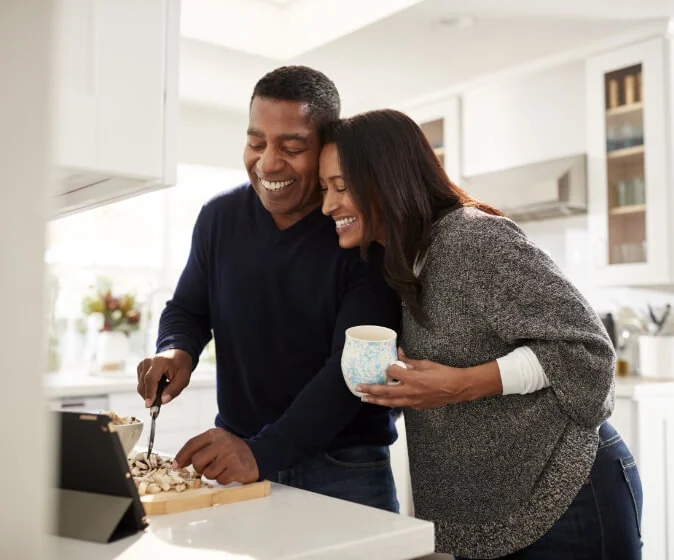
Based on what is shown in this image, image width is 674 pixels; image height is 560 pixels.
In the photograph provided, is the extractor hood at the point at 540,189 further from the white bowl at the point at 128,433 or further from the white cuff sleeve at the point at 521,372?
A: the white bowl at the point at 128,433

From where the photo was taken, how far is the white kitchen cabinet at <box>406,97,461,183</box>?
4086 millimetres

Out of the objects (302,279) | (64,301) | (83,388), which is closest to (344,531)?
(302,279)

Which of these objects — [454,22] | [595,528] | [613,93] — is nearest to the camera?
[595,528]

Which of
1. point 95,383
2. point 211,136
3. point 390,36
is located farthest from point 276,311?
point 211,136

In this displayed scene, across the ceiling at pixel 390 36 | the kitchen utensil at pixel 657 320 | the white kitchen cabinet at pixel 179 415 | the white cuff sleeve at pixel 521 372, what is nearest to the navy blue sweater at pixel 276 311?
the white cuff sleeve at pixel 521 372

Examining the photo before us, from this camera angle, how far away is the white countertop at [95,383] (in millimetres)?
3203

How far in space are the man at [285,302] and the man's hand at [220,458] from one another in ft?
0.90

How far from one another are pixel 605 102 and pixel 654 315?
1.01m

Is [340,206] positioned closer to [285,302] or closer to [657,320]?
[285,302]

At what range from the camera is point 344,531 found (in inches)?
37.0

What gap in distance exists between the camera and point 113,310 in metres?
3.89

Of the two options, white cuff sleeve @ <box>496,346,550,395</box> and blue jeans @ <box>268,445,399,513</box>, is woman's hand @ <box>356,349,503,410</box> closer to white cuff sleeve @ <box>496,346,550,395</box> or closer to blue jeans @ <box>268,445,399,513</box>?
white cuff sleeve @ <box>496,346,550,395</box>

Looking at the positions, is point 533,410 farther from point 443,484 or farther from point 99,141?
point 99,141

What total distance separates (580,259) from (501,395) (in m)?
2.67
